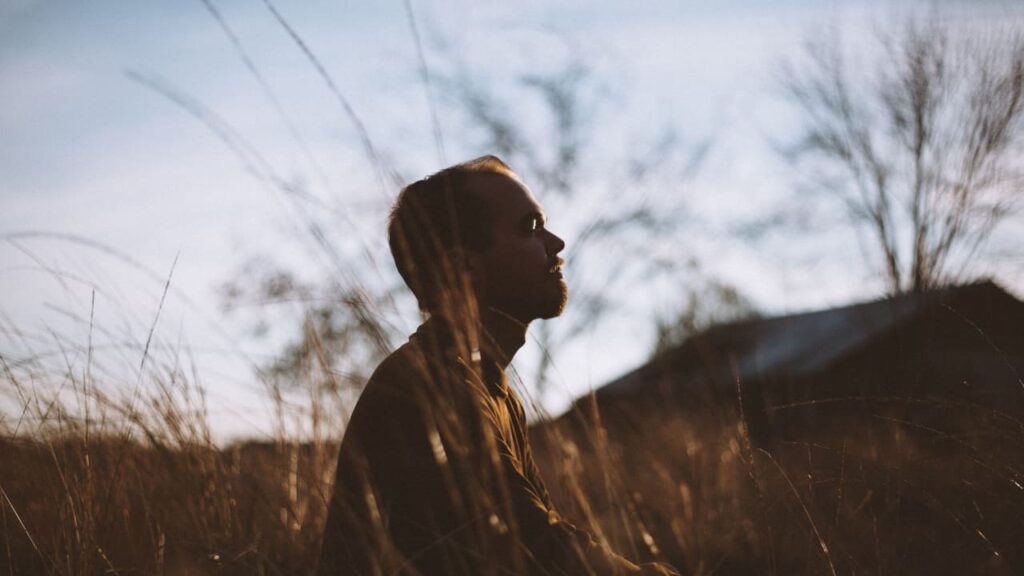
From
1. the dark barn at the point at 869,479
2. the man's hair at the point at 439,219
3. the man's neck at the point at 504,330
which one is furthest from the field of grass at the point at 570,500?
the man's hair at the point at 439,219

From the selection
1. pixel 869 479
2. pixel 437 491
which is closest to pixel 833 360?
pixel 869 479

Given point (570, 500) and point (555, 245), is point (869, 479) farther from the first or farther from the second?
point (555, 245)

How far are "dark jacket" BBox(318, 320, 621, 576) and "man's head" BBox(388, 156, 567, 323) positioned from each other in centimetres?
32

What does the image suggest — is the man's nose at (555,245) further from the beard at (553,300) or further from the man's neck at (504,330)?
the man's neck at (504,330)

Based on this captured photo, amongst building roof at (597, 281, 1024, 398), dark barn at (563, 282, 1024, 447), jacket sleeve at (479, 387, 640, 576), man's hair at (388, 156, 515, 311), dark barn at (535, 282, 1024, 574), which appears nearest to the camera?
jacket sleeve at (479, 387, 640, 576)

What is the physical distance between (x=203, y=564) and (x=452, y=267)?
33.4 inches

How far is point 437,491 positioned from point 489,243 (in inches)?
26.5

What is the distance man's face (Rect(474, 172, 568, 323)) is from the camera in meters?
1.76

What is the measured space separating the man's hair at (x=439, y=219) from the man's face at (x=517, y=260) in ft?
0.09

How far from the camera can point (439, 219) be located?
185 cm

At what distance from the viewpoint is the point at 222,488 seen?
1902mm

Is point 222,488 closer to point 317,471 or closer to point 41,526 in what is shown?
point 317,471

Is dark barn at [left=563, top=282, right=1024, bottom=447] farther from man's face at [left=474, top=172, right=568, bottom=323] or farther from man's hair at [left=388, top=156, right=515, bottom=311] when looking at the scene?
man's hair at [left=388, top=156, right=515, bottom=311]

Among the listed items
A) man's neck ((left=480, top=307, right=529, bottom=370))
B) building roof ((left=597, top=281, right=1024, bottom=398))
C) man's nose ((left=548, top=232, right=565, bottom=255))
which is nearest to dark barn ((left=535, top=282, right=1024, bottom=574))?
man's neck ((left=480, top=307, right=529, bottom=370))
